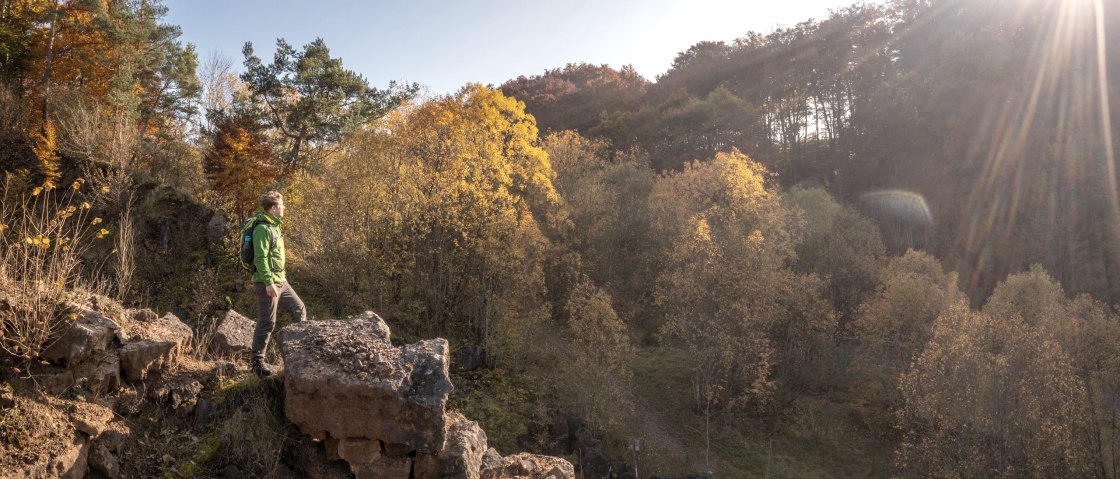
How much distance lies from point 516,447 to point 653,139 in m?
29.8

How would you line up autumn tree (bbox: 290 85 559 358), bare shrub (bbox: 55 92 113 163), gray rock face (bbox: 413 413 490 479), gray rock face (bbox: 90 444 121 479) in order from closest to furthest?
gray rock face (bbox: 90 444 121 479) < gray rock face (bbox: 413 413 490 479) < bare shrub (bbox: 55 92 113 163) < autumn tree (bbox: 290 85 559 358)

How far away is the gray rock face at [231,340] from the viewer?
655cm

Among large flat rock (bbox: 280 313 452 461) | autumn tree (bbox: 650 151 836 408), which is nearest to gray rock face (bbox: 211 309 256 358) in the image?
large flat rock (bbox: 280 313 452 461)

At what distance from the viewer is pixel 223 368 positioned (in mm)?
5758

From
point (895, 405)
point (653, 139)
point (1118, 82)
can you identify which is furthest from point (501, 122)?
point (1118, 82)

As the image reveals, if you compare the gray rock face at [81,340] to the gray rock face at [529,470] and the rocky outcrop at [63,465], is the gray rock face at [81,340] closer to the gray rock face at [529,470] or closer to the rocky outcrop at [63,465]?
the rocky outcrop at [63,465]

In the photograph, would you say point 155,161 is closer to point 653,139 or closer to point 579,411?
point 579,411

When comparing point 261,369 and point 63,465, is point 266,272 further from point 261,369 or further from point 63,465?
point 63,465

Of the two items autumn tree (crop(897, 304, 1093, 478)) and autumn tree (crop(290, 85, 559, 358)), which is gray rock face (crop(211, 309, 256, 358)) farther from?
autumn tree (crop(897, 304, 1093, 478))

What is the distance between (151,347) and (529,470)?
3763mm

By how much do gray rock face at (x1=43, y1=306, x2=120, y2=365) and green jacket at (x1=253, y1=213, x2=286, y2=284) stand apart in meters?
1.23

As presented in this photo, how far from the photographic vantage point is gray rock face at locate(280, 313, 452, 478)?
5078mm

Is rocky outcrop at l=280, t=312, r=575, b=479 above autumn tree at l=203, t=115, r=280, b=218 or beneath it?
beneath

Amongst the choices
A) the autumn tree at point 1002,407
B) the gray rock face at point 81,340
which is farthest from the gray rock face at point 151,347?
the autumn tree at point 1002,407
